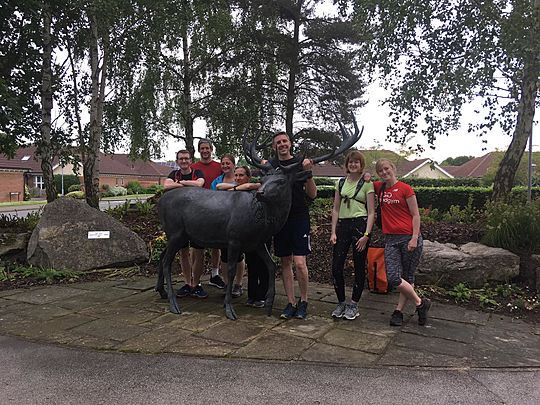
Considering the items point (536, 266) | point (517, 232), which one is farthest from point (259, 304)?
point (517, 232)

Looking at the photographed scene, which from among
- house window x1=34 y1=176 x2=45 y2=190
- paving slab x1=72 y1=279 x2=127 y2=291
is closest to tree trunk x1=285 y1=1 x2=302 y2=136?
paving slab x1=72 y1=279 x2=127 y2=291

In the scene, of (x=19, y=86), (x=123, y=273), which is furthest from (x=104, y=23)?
(x=123, y=273)

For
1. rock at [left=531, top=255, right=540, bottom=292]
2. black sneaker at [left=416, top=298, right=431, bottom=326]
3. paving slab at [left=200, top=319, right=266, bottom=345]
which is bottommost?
paving slab at [left=200, top=319, right=266, bottom=345]

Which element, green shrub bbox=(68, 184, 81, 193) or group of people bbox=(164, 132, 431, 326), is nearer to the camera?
group of people bbox=(164, 132, 431, 326)

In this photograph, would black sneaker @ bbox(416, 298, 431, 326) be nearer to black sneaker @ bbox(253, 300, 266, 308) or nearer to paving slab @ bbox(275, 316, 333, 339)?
paving slab @ bbox(275, 316, 333, 339)

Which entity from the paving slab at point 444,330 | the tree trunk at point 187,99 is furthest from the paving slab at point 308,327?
the tree trunk at point 187,99

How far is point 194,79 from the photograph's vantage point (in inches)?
556

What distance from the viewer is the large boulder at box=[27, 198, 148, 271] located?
636 cm

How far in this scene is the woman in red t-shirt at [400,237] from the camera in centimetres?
401

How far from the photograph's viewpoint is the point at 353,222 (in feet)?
13.6

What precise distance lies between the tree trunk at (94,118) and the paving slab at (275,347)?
24.9 feet

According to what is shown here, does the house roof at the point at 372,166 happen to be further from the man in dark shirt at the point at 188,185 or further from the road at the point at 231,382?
the road at the point at 231,382

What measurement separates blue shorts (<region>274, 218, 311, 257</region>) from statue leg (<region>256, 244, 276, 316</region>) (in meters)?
0.21

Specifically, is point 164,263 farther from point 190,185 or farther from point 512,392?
point 512,392
